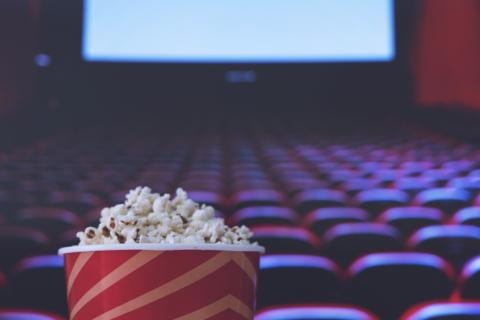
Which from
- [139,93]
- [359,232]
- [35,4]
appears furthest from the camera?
[139,93]

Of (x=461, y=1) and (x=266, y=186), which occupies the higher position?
(x=461, y=1)

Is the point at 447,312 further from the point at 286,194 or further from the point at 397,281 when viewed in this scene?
the point at 286,194

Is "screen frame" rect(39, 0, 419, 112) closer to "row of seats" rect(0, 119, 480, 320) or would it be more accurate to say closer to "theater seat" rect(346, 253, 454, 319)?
"row of seats" rect(0, 119, 480, 320)

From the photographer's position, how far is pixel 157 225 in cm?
131

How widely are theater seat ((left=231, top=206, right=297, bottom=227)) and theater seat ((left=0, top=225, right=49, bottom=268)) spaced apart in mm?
842

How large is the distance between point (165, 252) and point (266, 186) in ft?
11.4

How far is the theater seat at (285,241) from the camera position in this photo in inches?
116

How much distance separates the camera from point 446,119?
314 inches

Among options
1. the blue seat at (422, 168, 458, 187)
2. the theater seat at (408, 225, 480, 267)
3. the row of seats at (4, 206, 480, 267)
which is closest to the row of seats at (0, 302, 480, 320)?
the row of seats at (4, 206, 480, 267)

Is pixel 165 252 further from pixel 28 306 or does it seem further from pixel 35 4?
pixel 35 4

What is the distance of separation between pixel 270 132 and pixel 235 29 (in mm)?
1020

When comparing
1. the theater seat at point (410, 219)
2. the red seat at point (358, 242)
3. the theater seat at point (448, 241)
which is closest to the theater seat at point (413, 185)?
the theater seat at point (410, 219)

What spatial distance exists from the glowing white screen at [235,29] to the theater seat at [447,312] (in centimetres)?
557

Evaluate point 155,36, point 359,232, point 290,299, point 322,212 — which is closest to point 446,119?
point 155,36
